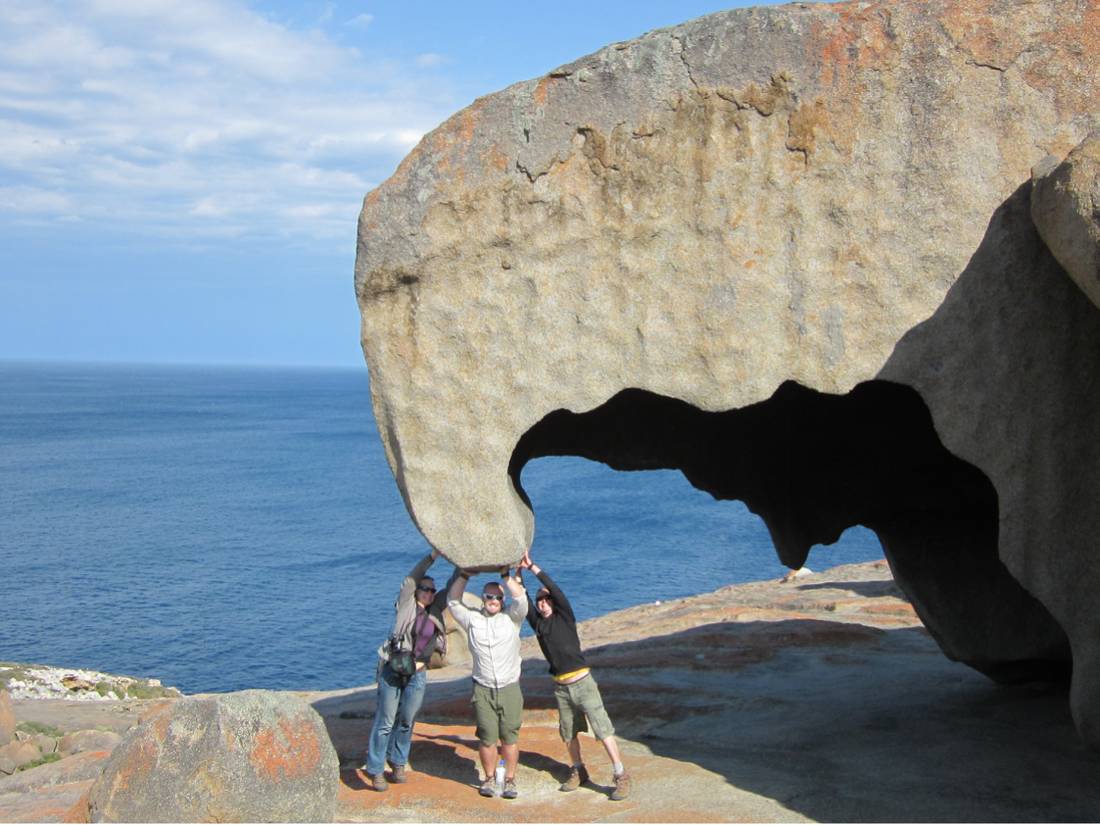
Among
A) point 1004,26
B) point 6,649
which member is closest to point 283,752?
point 1004,26

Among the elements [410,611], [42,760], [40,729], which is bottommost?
[40,729]

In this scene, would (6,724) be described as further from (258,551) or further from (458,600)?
(258,551)

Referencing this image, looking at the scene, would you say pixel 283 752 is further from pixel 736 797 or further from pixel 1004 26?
pixel 1004 26

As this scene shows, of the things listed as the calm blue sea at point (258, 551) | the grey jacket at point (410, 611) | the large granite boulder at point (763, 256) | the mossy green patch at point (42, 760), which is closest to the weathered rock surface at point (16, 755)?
the mossy green patch at point (42, 760)

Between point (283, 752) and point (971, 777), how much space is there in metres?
5.02

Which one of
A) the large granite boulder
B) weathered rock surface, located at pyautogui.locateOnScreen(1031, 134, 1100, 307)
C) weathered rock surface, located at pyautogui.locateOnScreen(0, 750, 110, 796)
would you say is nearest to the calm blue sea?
weathered rock surface, located at pyautogui.locateOnScreen(0, 750, 110, 796)

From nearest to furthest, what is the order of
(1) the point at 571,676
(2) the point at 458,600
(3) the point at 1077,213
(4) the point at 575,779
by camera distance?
1. (3) the point at 1077,213
2. (1) the point at 571,676
3. (2) the point at 458,600
4. (4) the point at 575,779

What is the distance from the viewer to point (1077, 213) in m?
7.10

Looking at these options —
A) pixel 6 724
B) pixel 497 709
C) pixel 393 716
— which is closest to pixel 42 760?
pixel 6 724

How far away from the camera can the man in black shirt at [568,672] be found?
889 centimetres

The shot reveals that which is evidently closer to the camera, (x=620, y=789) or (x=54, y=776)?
(x=620, y=789)

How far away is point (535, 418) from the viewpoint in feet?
28.8

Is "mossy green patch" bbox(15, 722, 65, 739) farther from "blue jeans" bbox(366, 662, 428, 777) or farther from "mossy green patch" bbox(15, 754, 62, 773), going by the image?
"blue jeans" bbox(366, 662, 428, 777)

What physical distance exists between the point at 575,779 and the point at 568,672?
90 cm
